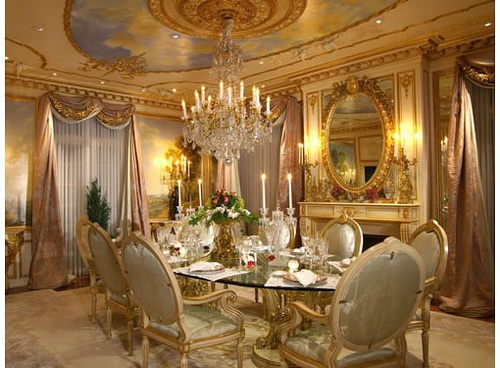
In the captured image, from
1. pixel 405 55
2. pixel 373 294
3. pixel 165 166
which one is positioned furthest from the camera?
pixel 165 166

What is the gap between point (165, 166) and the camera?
757 centimetres

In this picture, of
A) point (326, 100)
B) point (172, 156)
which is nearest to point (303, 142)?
point (326, 100)

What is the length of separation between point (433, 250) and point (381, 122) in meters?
2.68

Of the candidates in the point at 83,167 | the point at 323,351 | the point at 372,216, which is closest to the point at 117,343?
the point at 323,351

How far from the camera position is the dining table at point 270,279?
2.57 metres

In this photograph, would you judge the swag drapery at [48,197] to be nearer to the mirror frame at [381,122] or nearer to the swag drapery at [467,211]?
the mirror frame at [381,122]

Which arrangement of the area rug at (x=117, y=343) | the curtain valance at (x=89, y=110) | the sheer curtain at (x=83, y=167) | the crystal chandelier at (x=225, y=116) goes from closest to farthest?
the area rug at (x=117, y=343) < the crystal chandelier at (x=225, y=116) < the curtain valance at (x=89, y=110) < the sheer curtain at (x=83, y=167)

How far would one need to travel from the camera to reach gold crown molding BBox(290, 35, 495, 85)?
4.59m

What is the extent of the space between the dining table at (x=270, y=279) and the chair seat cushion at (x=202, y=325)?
24 centimetres

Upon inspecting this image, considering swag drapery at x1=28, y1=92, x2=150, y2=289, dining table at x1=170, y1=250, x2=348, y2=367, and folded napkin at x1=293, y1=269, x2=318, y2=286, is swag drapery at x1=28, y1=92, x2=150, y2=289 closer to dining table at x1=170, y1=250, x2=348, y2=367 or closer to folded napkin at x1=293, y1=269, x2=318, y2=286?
dining table at x1=170, y1=250, x2=348, y2=367

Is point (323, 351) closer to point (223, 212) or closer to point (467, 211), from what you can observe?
point (223, 212)

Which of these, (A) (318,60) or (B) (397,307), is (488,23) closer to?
(A) (318,60)

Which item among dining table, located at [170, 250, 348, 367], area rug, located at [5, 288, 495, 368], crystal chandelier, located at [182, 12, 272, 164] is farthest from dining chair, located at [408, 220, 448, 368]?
crystal chandelier, located at [182, 12, 272, 164]

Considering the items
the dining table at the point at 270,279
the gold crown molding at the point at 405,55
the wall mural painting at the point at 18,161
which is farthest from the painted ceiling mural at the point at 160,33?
the dining table at the point at 270,279
